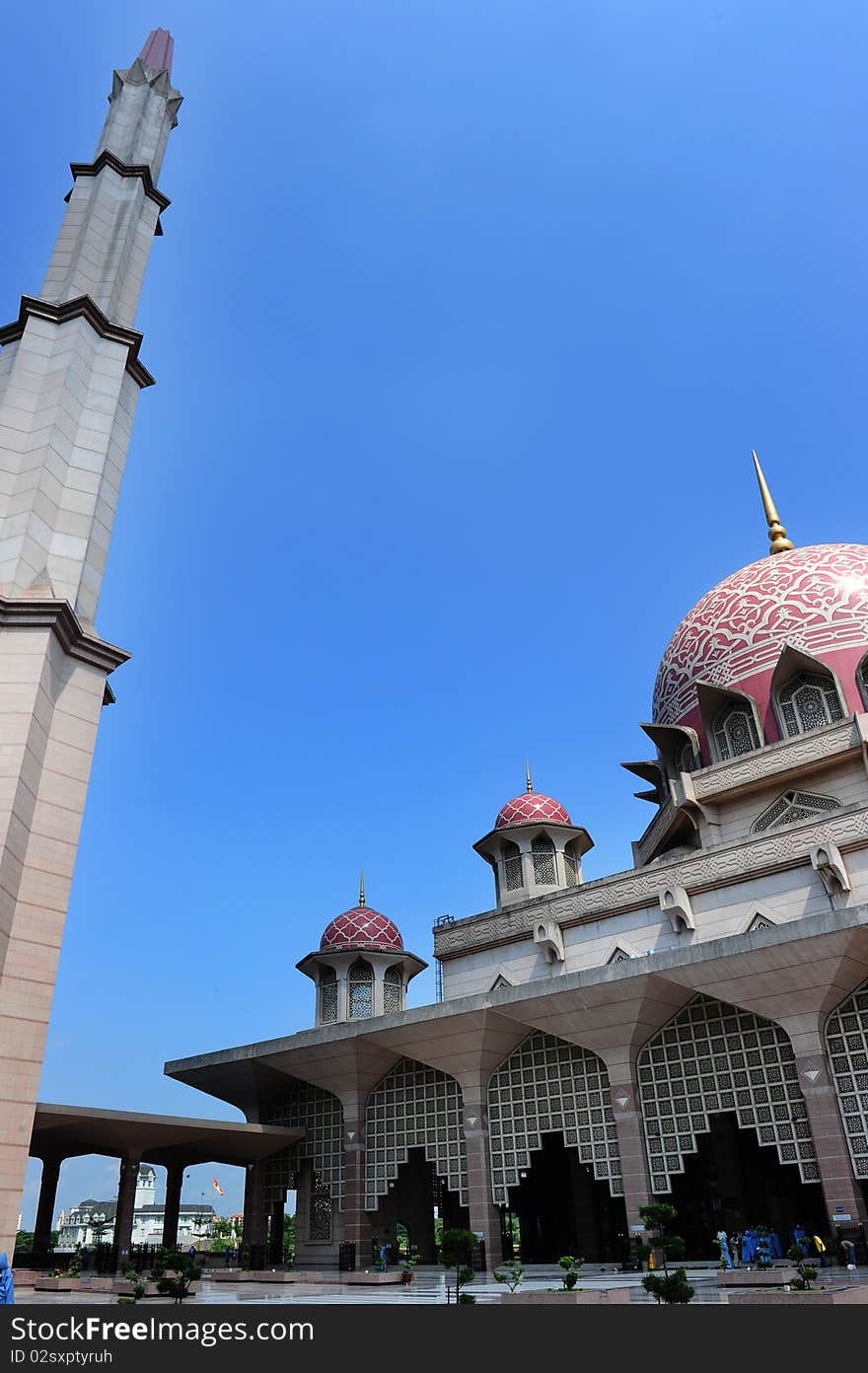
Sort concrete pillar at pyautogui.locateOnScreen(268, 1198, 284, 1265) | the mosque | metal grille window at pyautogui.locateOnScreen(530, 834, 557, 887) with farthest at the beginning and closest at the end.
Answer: metal grille window at pyautogui.locateOnScreen(530, 834, 557, 887) < concrete pillar at pyautogui.locateOnScreen(268, 1198, 284, 1265) < the mosque

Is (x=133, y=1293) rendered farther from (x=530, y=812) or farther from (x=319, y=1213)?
(x=530, y=812)

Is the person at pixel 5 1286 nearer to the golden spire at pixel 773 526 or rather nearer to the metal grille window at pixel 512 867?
the metal grille window at pixel 512 867

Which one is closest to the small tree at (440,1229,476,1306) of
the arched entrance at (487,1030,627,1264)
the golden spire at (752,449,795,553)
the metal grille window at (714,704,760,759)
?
the arched entrance at (487,1030,627,1264)

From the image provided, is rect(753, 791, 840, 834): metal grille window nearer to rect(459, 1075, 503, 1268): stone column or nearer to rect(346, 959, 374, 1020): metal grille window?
rect(459, 1075, 503, 1268): stone column

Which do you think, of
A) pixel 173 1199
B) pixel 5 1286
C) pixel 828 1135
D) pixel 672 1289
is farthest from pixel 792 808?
pixel 173 1199

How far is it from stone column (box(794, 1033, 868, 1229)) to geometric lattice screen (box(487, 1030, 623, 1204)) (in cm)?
388

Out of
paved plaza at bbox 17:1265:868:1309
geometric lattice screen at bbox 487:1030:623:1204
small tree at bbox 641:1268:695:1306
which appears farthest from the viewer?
geometric lattice screen at bbox 487:1030:623:1204

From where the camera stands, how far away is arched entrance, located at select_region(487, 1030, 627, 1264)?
58.4ft

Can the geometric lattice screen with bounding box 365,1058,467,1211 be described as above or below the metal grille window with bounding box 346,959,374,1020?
below

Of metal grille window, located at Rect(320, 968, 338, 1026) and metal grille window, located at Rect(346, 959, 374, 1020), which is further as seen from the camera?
metal grille window, located at Rect(320, 968, 338, 1026)

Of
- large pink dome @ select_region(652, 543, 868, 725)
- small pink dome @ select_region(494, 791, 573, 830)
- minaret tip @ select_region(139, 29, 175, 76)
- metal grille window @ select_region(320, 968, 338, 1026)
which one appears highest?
minaret tip @ select_region(139, 29, 175, 76)

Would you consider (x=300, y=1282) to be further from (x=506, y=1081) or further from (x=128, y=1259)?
(x=128, y=1259)

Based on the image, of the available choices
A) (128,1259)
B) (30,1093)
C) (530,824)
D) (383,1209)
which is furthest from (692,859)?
(128,1259)

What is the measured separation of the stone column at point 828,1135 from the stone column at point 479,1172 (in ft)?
21.7
